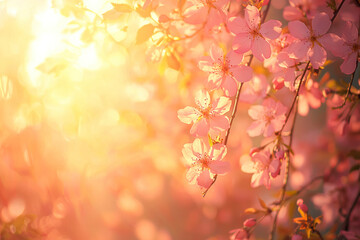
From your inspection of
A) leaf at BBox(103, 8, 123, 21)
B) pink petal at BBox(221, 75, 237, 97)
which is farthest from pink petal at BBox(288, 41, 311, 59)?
leaf at BBox(103, 8, 123, 21)

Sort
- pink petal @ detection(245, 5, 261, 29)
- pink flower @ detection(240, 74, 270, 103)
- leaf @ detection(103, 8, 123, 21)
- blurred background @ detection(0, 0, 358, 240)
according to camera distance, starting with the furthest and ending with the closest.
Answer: blurred background @ detection(0, 0, 358, 240) < pink flower @ detection(240, 74, 270, 103) < leaf @ detection(103, 8, 123, 21) < pink petal @ detection(245, 5, 261, 29)

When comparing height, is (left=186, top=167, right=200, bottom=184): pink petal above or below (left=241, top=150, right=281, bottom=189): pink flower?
above

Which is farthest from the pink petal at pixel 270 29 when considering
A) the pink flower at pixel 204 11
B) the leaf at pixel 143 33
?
the leaf at pixel 143 33

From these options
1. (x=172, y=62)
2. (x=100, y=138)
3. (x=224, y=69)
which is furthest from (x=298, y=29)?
(x=100, y=138)

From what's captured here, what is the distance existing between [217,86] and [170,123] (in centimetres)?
95

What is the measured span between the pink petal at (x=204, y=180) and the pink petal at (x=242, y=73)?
0.17 m

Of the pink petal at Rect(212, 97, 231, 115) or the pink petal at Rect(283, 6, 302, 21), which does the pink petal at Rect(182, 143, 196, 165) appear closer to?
the pink petal at Rect(212, 97, 231, 115)

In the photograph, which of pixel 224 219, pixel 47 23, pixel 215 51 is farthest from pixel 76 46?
pixel 224 219

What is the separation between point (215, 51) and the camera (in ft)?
1.93

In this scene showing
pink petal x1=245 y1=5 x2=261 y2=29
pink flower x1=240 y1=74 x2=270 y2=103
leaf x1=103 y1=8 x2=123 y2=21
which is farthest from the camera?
pink flower x1=240 y1=74 x2=270 y2=103

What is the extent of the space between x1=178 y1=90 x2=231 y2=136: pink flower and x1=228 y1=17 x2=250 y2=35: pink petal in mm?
113

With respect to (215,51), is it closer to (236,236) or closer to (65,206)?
(236,236)

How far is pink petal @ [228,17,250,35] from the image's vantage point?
568 millimetres

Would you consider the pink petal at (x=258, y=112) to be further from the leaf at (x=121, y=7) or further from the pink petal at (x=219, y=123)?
the leaf at (x=121, y=7)
